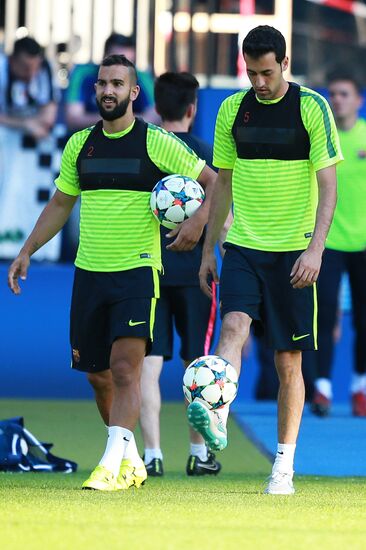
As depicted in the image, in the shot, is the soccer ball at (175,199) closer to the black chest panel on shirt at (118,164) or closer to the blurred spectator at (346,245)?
the black chest panel on shirt at (118,164)

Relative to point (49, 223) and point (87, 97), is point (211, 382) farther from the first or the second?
point (87, 97)

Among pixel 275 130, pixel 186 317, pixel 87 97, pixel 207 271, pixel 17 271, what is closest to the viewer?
pixel 275 130

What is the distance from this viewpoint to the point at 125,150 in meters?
7.47

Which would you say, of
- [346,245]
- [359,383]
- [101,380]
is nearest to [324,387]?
[359,383]

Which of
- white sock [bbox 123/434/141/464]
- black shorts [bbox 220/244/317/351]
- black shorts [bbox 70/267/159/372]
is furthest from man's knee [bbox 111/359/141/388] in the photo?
black shorts [bbox 220/244/317/351]

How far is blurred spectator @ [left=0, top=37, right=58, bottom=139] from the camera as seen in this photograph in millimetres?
12633

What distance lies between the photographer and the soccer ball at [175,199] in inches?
285

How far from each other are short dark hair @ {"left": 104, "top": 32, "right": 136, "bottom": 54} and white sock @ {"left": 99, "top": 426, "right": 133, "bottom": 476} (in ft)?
16.9

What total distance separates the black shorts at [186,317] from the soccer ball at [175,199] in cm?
124

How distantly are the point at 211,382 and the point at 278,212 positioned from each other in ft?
3.36

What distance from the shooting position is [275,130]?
23.4ft

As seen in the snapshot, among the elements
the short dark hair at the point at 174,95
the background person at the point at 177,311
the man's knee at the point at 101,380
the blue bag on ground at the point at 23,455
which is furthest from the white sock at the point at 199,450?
the short dark hair at the point at 174,95

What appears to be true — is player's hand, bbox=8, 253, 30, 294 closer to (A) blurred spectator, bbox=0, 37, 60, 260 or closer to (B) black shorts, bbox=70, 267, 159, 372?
(B) black shorts, bbox=70, 267, 159, 372

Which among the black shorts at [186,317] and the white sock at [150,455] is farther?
the black shorts at [186,317]
